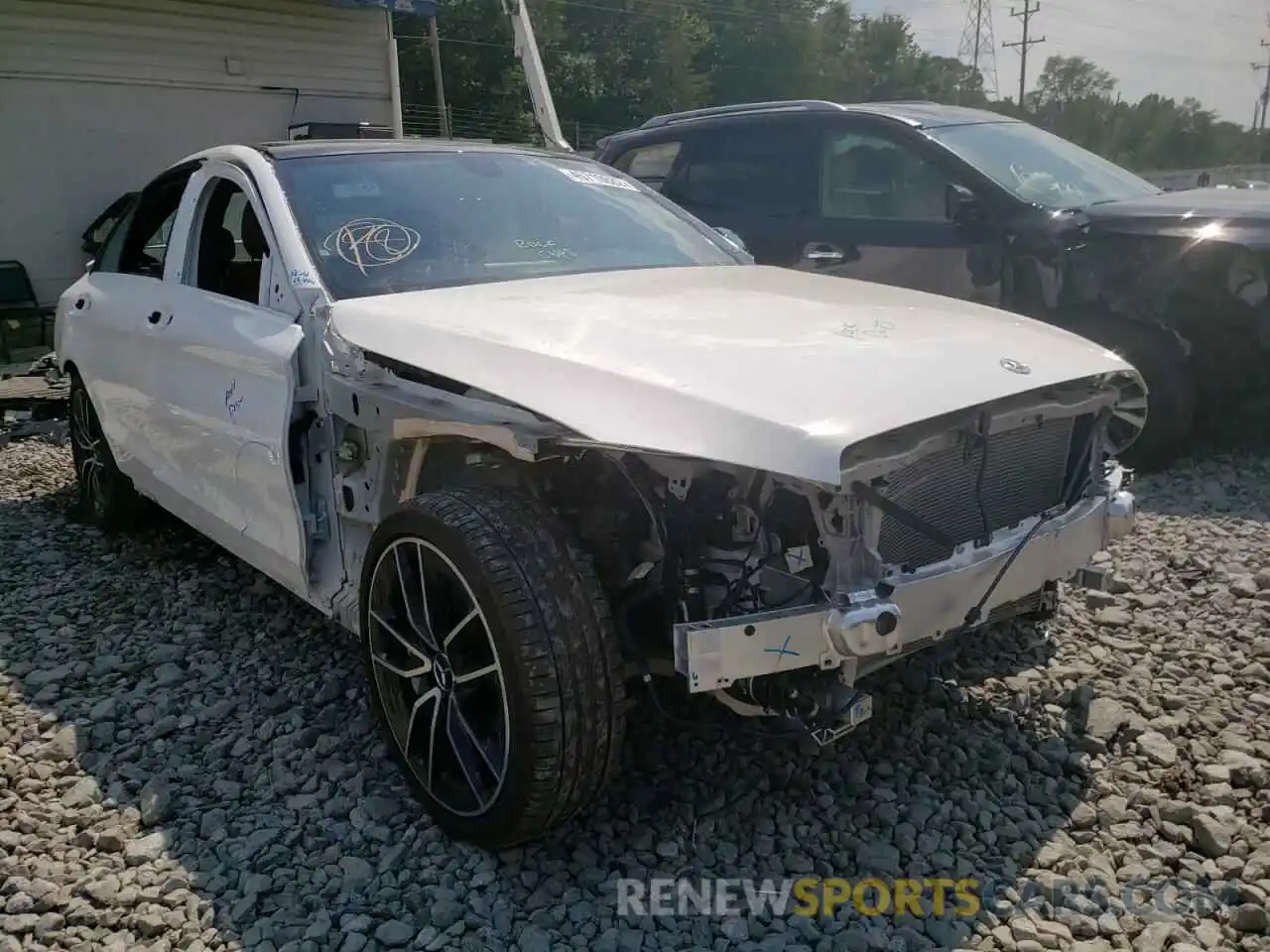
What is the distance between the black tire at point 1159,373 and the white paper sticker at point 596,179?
2.59 metres

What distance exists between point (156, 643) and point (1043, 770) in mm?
3118

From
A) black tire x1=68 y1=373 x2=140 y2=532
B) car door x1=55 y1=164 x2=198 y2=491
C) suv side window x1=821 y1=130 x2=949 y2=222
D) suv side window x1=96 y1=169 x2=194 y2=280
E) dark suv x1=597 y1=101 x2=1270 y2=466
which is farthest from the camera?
suv side window x1=821 y1=130 x2=949 y2=222

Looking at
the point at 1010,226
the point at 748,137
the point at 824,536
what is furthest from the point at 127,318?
the point at 1010,226

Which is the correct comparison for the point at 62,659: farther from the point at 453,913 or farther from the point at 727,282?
the point at 727,282

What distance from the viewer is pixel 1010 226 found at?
5707 millimetres

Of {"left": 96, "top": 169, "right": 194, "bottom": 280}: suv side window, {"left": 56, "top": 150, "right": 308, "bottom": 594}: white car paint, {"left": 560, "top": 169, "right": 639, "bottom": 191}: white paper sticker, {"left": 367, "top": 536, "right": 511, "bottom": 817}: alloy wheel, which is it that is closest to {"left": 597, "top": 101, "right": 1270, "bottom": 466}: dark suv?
{"left": 560, "top": 169, "right": 639, "bottom": 191}: white paper sticker

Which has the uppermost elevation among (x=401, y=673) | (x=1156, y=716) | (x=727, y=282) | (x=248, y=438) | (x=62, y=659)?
(x=727, y=282)

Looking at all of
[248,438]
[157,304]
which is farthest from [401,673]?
[157,304]

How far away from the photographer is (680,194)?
7.16 m

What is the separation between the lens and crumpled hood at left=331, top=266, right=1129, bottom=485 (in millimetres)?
2309

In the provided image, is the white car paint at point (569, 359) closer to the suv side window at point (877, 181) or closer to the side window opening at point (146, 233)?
the side window opening at point (146, 233)

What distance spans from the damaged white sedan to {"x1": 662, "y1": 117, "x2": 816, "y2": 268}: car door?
2.79m

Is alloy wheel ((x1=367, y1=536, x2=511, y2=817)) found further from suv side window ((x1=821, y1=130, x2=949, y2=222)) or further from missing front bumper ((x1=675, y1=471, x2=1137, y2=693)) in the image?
suv side window ((x1=821, y1=130, x2=949, y2=222))

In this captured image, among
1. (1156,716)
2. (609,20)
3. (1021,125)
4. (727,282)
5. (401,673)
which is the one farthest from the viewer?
(609,20)
